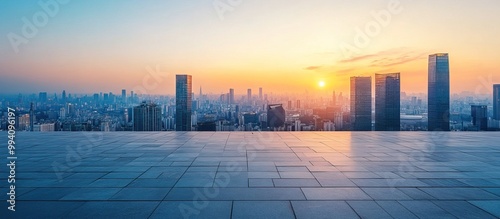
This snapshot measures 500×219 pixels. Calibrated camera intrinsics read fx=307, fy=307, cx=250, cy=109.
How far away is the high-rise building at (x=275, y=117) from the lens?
31.8 metres

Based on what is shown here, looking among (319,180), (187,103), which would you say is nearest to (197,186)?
(319,180)

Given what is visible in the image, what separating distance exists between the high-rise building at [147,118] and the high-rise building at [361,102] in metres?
22.3

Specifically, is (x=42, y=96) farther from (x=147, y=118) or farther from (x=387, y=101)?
(x=387, y=101)

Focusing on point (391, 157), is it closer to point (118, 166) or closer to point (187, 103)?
point (118, 166)

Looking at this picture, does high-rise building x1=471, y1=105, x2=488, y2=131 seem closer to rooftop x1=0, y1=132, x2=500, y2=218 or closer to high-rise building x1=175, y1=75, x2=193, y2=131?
rooftop x1=0, y1=132, x2=500, y2=218

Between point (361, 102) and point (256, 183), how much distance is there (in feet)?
143

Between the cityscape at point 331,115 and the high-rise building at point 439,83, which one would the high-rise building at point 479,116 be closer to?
the cityscape at point 331,115

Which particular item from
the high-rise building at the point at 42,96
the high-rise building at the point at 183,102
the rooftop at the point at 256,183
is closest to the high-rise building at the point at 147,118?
the high-rise building at the point at 183,102

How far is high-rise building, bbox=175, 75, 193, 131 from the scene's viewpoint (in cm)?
3453

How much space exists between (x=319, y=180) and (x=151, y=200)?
12.0ft

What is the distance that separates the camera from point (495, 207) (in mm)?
5242

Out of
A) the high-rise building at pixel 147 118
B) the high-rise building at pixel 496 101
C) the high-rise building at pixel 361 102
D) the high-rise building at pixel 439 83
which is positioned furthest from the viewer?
the high-rise building at pixel 439 83

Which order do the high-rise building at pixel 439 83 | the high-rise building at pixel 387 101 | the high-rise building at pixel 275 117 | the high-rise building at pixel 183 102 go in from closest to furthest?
the high-rise building at pixel 275 117
the high-rise building at pixel 183 102
the high-rise building at pixel 387 101
the high-rise building at pixel 439 83

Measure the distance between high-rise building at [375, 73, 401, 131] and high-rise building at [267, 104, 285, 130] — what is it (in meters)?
12.8
